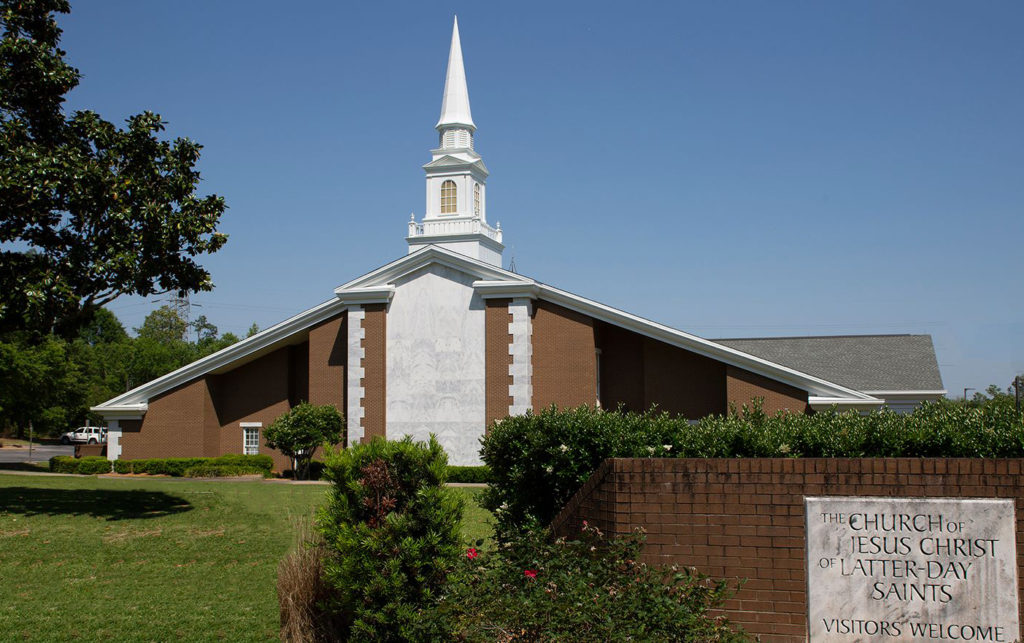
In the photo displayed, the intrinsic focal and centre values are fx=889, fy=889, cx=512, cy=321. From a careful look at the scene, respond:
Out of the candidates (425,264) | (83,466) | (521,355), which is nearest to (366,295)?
(425,264)

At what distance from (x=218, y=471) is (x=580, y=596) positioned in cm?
2913

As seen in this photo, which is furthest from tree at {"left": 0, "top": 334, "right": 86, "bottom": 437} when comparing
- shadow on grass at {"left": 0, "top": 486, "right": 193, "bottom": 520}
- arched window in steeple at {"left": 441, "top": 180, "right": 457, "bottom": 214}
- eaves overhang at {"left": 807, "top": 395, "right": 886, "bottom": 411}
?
eaves overhang at {"left": 807, "top": 395, "right": 886, "bottom": 411}

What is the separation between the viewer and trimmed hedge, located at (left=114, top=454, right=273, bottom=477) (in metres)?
34.7

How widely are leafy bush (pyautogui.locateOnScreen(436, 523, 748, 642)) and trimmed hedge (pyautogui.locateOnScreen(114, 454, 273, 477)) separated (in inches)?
1077

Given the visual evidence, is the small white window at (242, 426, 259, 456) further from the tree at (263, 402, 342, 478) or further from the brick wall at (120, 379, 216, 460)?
the tree at (263, 402, 342, 478)

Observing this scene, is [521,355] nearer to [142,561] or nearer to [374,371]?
[374,371]

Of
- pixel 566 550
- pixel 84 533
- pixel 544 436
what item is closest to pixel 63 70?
pixel 84 533

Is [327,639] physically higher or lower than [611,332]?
lower

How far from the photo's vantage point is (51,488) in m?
23.6

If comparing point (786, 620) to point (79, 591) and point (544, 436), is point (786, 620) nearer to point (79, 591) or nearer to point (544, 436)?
point (544, 436)

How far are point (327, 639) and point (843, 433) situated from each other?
5905 mm

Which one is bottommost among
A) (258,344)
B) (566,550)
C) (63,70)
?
(566,550)

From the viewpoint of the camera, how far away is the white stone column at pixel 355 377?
114ft

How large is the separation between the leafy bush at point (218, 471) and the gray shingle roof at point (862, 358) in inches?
885
